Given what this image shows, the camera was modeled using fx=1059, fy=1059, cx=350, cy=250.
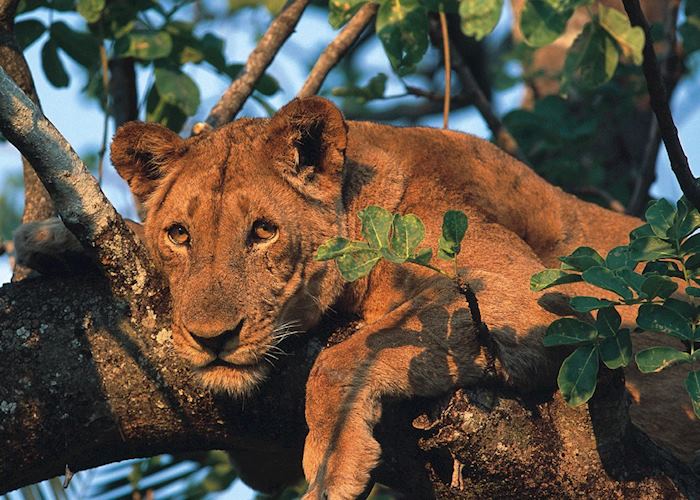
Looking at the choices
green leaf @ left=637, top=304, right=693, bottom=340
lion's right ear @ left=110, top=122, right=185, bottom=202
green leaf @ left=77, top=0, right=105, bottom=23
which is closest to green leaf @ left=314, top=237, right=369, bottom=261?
green leaf @ left=637, top=304, right=693, bottom=340

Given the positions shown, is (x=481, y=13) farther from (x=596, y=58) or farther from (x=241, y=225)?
(x=241, y=225)

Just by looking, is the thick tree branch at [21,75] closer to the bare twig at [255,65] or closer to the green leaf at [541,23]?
the bare twig at [255,65]

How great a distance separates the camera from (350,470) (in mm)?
3525

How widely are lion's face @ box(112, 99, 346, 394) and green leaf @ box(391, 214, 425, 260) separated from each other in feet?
2.95

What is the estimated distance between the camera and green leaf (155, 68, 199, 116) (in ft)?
18.7

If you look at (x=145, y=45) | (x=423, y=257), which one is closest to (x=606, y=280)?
(x=423, y=257)

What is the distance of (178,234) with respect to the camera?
4.36 m

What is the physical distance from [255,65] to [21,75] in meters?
1.31

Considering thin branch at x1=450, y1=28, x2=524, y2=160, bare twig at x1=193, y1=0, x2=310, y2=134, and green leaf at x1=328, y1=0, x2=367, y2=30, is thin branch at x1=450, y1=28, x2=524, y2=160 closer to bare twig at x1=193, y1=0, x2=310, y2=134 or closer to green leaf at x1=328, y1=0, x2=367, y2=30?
bare twig at x1=193, y1=0, x2=310, y2=134

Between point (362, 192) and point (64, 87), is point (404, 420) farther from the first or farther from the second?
point (64, 87)

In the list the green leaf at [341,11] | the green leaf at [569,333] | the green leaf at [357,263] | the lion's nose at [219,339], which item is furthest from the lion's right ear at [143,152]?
the green leaf at [569,333]

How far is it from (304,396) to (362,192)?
117 centimetres

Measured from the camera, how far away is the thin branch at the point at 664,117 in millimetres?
3529

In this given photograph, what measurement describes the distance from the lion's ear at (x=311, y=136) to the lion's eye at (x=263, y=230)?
1.07 feet
